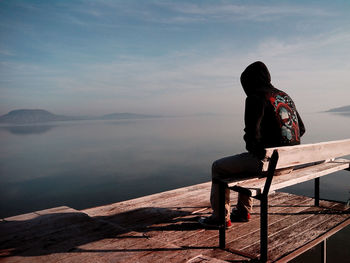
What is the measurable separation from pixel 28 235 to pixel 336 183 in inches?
781

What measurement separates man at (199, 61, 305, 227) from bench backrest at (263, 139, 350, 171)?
22 cm

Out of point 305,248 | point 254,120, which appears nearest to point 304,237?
point 305,248

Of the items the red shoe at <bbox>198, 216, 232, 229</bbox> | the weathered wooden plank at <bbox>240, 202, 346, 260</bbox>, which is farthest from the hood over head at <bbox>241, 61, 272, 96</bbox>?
the weathered wooden plank at <bbox>240, 202, 346, 260</bbox>

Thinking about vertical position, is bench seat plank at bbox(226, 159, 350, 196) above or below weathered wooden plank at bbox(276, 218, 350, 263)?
above

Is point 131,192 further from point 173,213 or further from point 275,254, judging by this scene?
point 275,254

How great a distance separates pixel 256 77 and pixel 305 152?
1001 millimetres

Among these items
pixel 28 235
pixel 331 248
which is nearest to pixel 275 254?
pixel 28 235

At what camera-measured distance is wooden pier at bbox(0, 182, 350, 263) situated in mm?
2838

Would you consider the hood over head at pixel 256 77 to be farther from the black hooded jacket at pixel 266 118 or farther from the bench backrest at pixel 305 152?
the bench backrest at pixel 305 152

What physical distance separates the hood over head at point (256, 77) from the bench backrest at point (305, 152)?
84 centimetres

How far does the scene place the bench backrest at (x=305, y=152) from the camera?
2701 mm

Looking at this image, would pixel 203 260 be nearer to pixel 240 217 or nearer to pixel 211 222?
pixel 211 222

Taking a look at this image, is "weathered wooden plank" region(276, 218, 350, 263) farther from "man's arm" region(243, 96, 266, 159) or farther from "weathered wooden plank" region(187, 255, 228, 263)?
"man's arm" region(243, 96, 266, 159)

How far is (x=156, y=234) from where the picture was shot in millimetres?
Result: 3510
